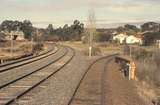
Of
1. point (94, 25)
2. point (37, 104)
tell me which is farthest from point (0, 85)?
point (94, 25)

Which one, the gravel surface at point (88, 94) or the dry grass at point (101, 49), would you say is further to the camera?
the dry grass at point (101, 49)

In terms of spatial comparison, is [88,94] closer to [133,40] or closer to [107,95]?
[107,95]

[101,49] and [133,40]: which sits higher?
[133,40]

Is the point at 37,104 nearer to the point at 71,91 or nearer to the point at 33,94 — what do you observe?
the point at 33,94

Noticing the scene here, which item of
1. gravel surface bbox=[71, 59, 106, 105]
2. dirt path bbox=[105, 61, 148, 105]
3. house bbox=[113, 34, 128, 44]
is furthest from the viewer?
house bbox=[113, 34, 128, 44]

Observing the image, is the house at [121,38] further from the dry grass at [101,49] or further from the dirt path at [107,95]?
the dirt path at [107,95]

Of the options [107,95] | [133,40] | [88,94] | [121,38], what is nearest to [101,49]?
[133,40]

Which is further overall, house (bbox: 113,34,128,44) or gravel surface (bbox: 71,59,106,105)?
house (bbox: 113,34,128,44)

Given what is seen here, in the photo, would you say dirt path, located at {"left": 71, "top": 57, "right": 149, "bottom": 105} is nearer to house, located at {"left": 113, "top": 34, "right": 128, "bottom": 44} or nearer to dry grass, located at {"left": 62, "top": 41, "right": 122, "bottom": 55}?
dry grass, located at {"left": 62, "top": 41, "right": 122, "bottom": 55}

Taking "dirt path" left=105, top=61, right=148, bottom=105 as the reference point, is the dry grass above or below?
below

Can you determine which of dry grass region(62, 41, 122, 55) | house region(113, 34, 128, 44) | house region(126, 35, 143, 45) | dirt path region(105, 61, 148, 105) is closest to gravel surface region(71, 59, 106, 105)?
dirt path region(105, 61, 148, 105)

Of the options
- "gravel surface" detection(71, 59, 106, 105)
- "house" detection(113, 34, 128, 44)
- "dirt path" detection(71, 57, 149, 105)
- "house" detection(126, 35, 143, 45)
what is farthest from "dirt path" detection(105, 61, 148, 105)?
"house" detection(113, 34, 128, 44)

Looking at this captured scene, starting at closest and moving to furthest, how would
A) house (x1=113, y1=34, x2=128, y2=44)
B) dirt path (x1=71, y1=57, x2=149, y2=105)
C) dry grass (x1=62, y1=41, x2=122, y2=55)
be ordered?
dirt path (x1=71, y1=57, x2=149, y2=105), dry grass (x1=62, y1=41, x2=122, y2=55), house (x1=113, y1=34, x2=128, y2=44)

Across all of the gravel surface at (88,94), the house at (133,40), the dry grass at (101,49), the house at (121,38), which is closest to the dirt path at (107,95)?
the gravel surface at (88,94)
